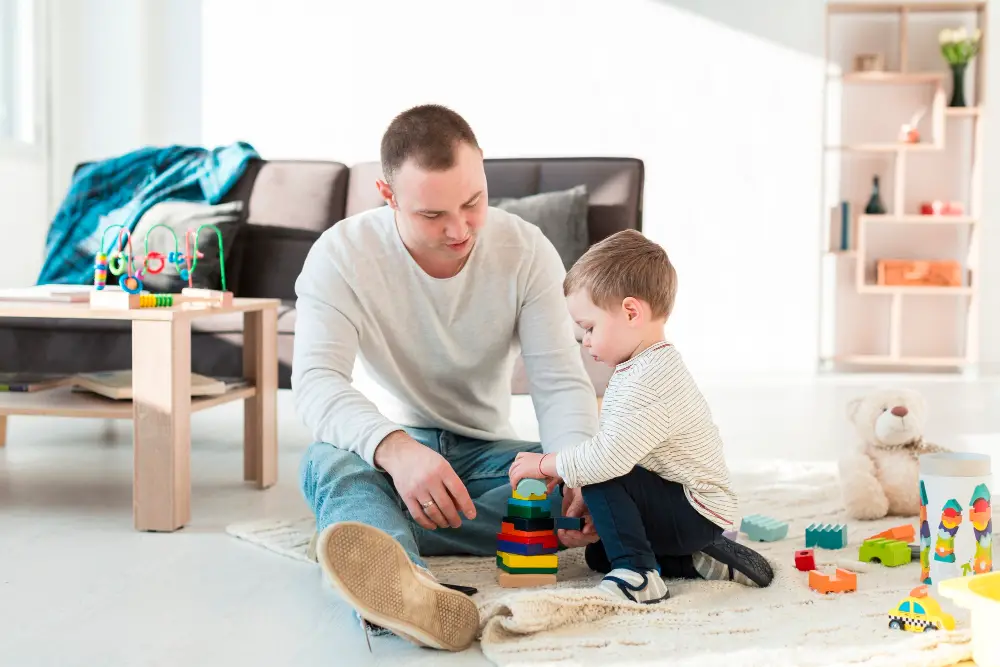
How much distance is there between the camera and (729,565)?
161 centimetres

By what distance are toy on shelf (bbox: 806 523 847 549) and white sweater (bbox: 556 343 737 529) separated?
1.20 feet

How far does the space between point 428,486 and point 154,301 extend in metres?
0.85

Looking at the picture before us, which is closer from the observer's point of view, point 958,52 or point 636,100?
point 958,52

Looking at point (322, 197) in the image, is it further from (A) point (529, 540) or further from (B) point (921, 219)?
(B) point (921, 219)

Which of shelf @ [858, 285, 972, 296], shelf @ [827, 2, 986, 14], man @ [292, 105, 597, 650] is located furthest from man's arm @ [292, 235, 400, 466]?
shelf @ [827, 2, 986, 14]

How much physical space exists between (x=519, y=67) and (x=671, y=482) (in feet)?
12.3

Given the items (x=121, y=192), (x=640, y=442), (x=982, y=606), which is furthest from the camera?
(x=121, y=192)

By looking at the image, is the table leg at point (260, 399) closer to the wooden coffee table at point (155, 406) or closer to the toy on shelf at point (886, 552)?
the wooden coffee table at point (155, 406)

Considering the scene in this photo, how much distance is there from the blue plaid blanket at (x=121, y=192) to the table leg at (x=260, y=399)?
1004 millimetres

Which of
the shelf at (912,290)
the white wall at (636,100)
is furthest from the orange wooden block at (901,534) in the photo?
the shelf at (912,290)

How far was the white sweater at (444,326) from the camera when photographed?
5.63 feet

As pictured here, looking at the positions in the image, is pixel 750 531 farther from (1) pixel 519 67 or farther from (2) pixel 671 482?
(1) pixel 519 67

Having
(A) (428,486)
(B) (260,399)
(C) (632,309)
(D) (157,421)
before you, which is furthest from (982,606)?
(B) (260,399)

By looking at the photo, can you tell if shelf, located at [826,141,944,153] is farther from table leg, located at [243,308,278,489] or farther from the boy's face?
the boy's face
